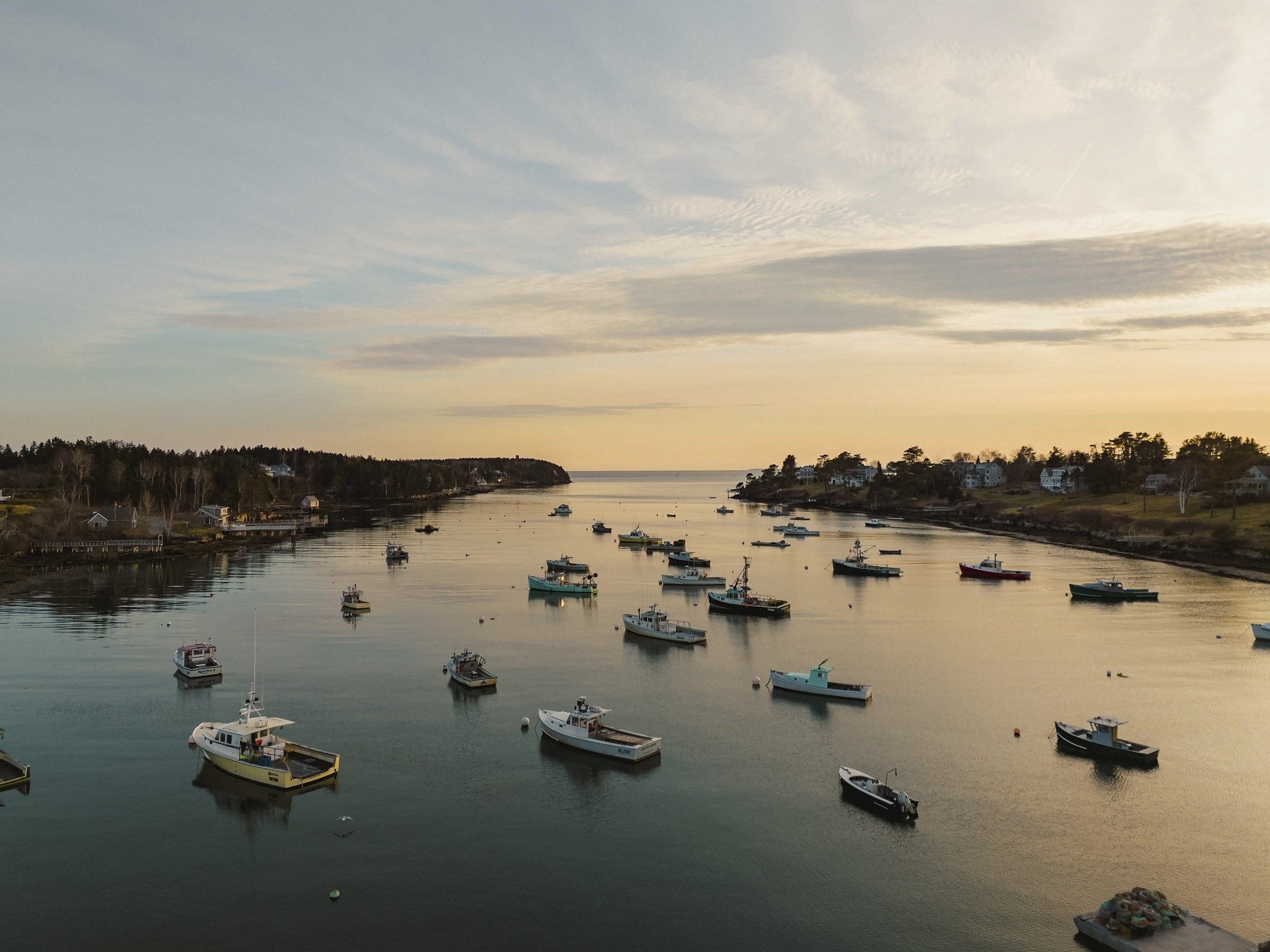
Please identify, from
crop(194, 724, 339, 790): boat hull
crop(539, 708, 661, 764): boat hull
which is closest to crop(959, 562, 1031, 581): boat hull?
crop(539, 708, 661, 764): boat hull

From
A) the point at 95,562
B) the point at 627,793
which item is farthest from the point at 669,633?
the point at 95,562

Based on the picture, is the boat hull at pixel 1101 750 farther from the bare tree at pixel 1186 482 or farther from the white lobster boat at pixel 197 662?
the bare tree at pixel 1186 482

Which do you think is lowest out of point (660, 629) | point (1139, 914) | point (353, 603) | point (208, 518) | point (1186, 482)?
point (1139, 914)

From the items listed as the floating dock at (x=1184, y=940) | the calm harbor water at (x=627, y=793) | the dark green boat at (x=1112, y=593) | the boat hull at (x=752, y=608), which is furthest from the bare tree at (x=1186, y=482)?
the floating dock at (x=1184, y=940)

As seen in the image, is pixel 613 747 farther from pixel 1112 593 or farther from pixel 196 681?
pixel 1112 593

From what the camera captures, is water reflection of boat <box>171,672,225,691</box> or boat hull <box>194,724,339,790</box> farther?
water reflection of boat <box>171,672,225,691</box>

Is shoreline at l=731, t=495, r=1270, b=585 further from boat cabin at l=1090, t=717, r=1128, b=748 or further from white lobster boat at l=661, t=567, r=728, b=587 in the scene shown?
boat cabin at l=1090, t=717, r=1128, b=748
